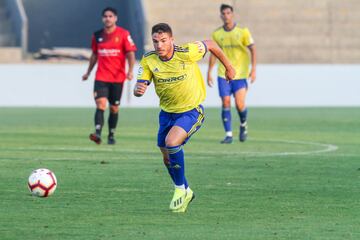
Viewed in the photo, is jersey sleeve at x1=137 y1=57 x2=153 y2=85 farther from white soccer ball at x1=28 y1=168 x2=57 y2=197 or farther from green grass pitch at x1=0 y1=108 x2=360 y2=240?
white soccer ball at x1=28 y1=168 x2=57 y2=197

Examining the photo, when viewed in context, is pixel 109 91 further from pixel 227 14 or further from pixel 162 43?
pixel 162 43

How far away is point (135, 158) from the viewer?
47.9 ft

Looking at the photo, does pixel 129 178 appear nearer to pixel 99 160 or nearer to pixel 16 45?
pixel 99 160

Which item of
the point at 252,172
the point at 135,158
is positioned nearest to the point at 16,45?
the point at 135,158

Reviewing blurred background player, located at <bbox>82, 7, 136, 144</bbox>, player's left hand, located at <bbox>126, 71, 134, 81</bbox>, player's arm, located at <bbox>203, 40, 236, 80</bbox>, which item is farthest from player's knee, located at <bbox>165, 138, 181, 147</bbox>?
player's left hand, located at <bbox>126, 71, 134, 81</bbox>

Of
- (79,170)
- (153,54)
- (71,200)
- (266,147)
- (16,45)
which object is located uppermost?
(153,54)

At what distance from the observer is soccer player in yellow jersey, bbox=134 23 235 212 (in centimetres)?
985

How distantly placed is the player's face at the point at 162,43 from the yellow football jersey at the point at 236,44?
8073 millimetres

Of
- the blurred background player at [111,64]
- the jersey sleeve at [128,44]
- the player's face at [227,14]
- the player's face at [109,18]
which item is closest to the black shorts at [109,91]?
the blurred background player at [111,64]

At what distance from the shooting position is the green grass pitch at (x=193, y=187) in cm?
834

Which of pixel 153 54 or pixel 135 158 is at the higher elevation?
pixel 153 54

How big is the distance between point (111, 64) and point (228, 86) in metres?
1.91

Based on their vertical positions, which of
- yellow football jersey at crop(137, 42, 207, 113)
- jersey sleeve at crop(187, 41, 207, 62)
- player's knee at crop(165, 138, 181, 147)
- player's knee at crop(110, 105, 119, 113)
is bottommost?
player's knee at crop(110, 105, 119, 113)

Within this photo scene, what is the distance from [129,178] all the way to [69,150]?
402cm
